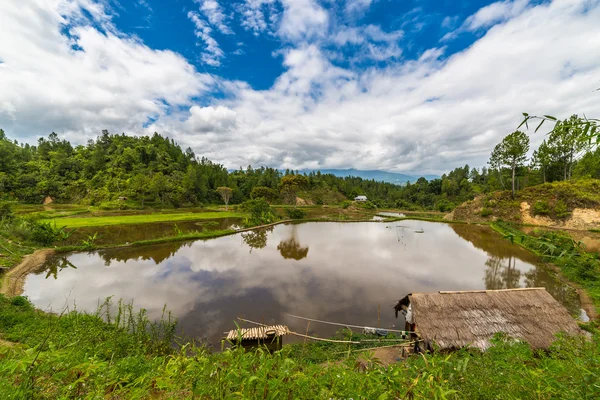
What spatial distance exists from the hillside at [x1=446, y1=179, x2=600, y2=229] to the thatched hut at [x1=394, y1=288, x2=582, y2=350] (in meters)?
30.1

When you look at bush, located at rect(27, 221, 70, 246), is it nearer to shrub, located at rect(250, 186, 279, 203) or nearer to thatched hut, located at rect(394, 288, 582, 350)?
thatched hut, located at rect(394, 288, 582, 350)

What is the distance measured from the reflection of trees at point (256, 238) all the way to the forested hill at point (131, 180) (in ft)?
73.0

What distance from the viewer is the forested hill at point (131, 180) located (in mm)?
44625

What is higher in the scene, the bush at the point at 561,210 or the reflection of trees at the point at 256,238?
the bush at the point at 561,210

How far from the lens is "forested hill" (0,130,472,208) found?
44625 millimetres

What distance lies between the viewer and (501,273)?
1499 centimetres

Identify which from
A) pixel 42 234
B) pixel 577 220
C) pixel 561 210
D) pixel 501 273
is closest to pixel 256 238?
pixel 42 234

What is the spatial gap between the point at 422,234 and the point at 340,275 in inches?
696

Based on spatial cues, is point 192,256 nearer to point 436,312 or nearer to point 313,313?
point 313,313

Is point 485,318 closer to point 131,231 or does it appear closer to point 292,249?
point 292,249

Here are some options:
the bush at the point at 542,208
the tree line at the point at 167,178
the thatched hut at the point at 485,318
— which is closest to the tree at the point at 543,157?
the tree line at the point at 167,178

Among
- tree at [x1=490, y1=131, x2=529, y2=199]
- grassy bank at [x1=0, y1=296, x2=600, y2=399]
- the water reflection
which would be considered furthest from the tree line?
grassy bank at [x1=0, y1=296, x2=600, y2=399]

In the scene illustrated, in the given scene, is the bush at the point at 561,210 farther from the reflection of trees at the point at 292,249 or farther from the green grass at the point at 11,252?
the green grass at the point at 11,252

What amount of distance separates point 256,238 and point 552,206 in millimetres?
37704
